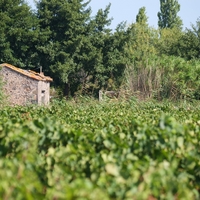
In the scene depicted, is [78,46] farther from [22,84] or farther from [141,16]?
[141,16]

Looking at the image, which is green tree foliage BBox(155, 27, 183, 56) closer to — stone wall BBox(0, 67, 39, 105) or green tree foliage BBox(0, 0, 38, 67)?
green tree foliage BBox(0, 0, 38, 67)

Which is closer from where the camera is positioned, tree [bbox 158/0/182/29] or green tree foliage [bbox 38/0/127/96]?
green tree foliage [bbox 38/0/127/96]

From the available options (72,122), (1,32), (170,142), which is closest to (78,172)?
(170,142)

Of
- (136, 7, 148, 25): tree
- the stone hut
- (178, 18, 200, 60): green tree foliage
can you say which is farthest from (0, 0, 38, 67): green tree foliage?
(136, 7, 148, 25): tree

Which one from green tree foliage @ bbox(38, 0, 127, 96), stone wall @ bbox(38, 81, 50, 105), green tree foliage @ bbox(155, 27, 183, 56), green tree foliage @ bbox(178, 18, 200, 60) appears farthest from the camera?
green tree foliage @ bbox(155, 27, 183, 56)

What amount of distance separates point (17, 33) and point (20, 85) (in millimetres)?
7496

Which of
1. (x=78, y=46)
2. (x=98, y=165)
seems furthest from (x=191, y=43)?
(x=98, y=165)

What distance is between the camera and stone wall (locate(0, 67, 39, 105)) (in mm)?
27047

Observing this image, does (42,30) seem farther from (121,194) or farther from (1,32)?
(121,194)

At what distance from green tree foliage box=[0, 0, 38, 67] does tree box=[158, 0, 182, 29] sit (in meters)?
29.4

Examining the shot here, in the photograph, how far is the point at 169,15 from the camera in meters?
63.2

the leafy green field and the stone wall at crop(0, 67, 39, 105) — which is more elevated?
the stone wall at crop(0, 67, 39, 105)

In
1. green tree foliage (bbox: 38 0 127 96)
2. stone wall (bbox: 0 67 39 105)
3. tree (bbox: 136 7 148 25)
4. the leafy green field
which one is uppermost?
tree (bbox: 136 7 148 25)

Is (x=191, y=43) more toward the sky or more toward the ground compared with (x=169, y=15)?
more toward the ground
